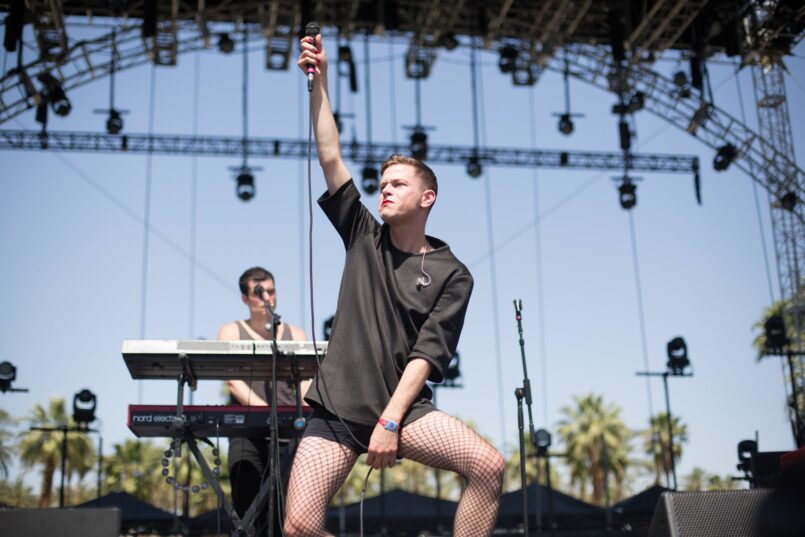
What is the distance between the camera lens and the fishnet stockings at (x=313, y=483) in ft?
8.86

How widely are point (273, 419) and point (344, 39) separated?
41.0 feet

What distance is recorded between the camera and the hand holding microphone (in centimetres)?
306

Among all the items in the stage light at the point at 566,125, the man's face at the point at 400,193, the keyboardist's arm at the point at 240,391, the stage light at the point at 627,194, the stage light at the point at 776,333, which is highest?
the stage light at the point at 566,125

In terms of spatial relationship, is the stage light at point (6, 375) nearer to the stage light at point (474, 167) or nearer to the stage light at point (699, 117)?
the stage light at point (474, 167)

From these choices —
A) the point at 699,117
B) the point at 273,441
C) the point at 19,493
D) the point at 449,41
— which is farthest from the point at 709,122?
the point at 19,493

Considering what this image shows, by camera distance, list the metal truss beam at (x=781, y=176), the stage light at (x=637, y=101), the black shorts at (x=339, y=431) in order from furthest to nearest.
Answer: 1. the metal truss beam at (x=781, y=176)
2. the stage light at (x=637, y=101)
3. the black shorts at (x=339, y=431)

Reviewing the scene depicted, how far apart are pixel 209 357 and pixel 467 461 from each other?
175 centimetres

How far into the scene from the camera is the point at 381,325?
9.61ft

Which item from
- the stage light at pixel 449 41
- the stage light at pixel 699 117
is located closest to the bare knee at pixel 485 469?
the stage light at pixel 449 41

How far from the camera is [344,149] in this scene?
1581 cm

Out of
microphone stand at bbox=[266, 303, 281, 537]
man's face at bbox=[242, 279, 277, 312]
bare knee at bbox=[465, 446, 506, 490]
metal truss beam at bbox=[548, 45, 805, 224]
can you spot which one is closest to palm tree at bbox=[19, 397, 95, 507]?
metal truss beam at bbox=[548, 45, 805, 224]

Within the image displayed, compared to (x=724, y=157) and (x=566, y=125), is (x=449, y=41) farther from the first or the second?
(x=724, y=157)

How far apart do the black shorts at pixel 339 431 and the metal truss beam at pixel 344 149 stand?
40.8 feet

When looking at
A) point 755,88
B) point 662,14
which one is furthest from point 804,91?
point 662,14
